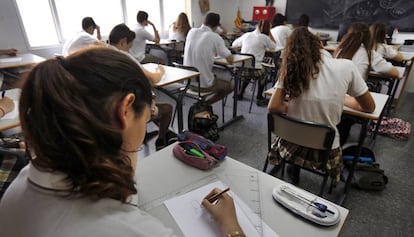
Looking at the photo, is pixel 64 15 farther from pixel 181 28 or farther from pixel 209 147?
pixel 209 147

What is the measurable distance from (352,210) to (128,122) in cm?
186

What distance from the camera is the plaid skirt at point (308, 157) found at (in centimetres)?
161

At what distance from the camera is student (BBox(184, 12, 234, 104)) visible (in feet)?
9.78

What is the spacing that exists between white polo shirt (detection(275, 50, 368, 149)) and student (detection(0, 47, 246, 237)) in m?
1.24

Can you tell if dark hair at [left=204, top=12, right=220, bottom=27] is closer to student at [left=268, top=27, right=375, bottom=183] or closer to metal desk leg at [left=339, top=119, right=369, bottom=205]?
student at [left=268, top=27, right=375, bottom=183]

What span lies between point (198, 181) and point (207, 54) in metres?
2.25

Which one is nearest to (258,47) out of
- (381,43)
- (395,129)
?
(381,43)

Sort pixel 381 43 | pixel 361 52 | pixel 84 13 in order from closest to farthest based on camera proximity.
→ pixel 361 52
pixel 381 43
pixel 84 13

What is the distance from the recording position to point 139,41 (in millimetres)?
4309

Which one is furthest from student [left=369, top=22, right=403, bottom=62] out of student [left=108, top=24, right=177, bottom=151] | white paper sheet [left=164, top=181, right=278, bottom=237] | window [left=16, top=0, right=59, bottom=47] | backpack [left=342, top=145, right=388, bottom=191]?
window [left=16, top=0, right=59, bottom=47]

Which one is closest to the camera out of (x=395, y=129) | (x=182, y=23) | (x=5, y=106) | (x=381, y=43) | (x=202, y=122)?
(x=5, y=106)

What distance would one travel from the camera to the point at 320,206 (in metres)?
0.83

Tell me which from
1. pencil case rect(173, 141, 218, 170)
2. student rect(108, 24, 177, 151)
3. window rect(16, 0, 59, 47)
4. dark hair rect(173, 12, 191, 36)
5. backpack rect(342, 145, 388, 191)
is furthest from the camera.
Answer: dark hair rect(173, 12, 191, 36)

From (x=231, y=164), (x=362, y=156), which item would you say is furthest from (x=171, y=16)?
(x=231, y=164)
